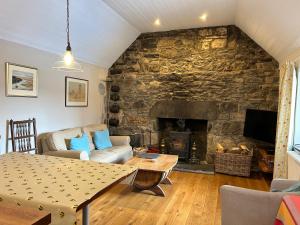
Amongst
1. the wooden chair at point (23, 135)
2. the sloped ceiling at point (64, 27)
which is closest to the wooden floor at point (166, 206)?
the wooden chair at point (23, 135)

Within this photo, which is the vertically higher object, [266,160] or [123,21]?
[123,21]

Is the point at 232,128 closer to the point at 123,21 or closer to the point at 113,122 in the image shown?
the point at 113,122

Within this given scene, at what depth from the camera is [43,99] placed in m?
3.89

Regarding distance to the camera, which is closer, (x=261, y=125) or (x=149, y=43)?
(x=261, y=125)

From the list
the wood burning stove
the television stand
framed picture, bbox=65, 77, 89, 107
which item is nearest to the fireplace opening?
the wood burning stove

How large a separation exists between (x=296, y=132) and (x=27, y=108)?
160 inches

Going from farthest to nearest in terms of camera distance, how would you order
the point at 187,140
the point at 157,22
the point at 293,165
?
the point at 187,140, the point at 157,22, the point at 293,165

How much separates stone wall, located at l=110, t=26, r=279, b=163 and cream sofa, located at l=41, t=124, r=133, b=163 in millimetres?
973

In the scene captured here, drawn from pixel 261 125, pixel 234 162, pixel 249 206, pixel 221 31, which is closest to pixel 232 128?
pixel 261 125

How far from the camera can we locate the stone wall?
15.8ft

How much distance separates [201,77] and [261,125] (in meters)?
1.56

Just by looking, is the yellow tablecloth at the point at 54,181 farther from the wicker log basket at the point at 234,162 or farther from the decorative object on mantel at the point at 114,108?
the decorative object on mantel at the point at 114,108

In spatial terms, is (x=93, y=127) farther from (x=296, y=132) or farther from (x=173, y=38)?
(x=296, y=132)

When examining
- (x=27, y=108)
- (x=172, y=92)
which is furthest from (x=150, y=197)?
(x=172, y=92)
